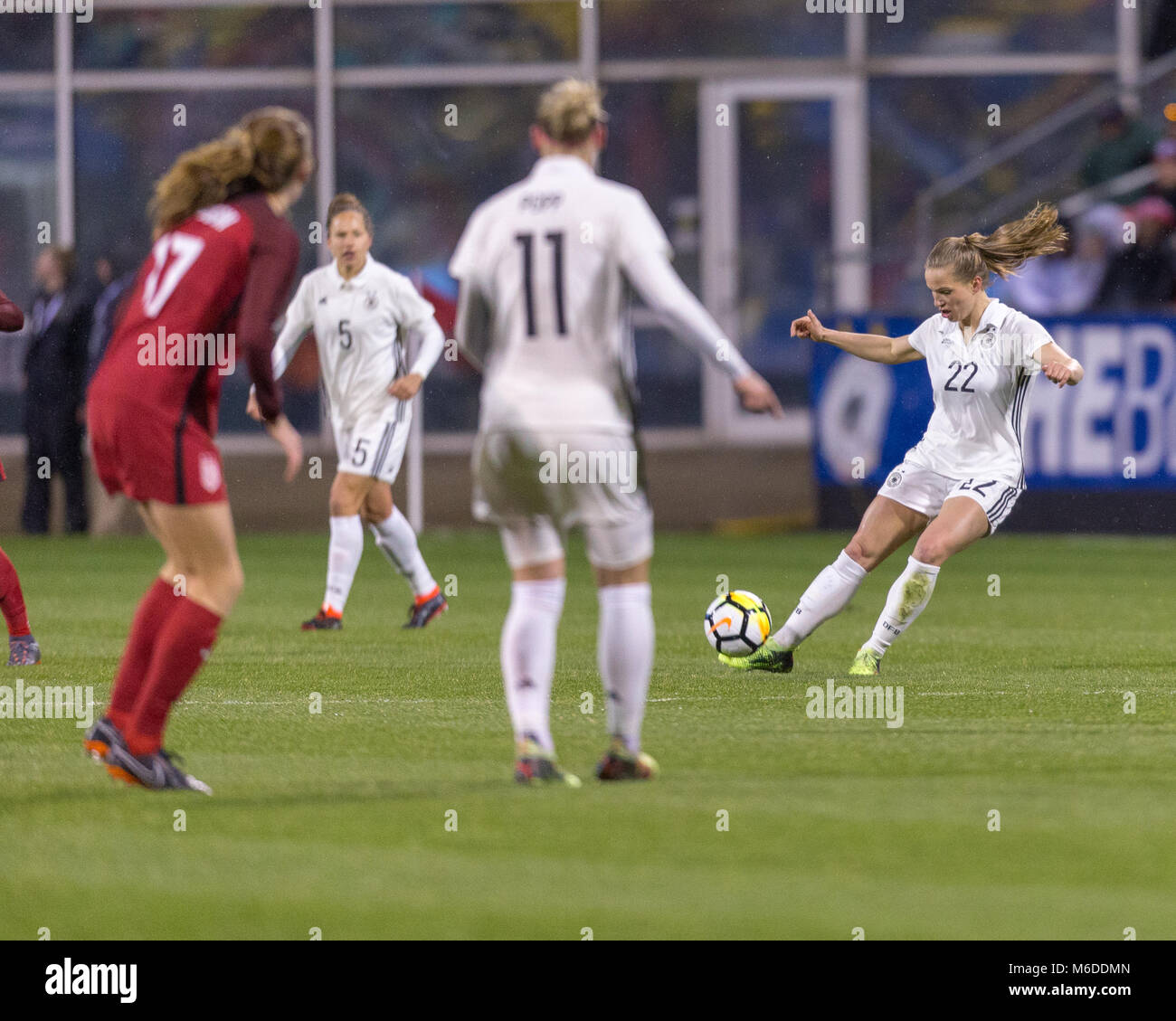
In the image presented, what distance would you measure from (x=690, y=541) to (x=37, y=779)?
39.2 feet

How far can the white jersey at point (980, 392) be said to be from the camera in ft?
29.9

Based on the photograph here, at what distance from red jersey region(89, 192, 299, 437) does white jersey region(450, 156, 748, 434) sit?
0.55 metres

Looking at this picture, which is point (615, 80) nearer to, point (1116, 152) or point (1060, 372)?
point (1116, 152)

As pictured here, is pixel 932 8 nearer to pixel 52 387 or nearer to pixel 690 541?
pixel 690 541

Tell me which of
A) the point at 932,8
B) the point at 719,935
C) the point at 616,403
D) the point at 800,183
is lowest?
the point at 719,935

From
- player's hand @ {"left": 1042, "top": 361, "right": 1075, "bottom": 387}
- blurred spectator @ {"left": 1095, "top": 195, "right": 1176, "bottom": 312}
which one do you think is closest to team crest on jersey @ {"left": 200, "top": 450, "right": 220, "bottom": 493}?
player's hand @ {"left": 1042, "top": 361, "right": 1075, "bottom": 387}

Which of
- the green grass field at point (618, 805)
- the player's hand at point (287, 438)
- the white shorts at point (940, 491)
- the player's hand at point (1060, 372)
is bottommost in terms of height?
the green grass field at point (618, 805)

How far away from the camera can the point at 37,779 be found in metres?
6.88

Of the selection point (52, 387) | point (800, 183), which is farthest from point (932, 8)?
point (52, 387)

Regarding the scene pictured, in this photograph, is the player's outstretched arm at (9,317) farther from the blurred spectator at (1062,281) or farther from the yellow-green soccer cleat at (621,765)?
the blurred spectator at (1062,281)

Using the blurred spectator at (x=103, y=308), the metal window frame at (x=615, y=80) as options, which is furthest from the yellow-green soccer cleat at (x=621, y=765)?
the metal window frame at (x=615, y=80)

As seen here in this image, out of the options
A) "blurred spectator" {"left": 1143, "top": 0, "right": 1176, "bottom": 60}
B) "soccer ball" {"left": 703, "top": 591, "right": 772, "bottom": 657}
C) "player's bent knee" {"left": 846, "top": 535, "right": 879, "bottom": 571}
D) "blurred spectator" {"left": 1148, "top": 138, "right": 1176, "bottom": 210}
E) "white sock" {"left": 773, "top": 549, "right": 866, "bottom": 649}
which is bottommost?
"soccer ball" {"left": 703, "top": 591, "right": 772, "bottom": 657}

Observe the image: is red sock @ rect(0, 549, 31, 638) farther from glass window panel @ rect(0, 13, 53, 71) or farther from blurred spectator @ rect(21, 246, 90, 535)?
glass window panel @ rect(0, 13, 53, 71)

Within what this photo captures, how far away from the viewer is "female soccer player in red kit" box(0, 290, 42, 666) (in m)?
8.86
